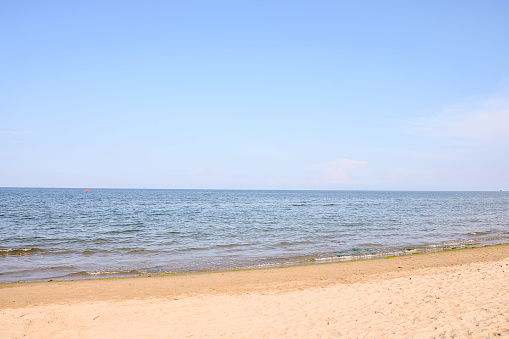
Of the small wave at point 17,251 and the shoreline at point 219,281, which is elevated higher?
the shoreline at point 219,281

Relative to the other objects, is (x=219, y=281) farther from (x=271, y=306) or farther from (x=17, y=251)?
(x=17, y=251)

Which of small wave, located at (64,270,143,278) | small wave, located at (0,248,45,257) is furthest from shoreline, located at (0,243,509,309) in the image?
small wave, located at (0,248,45,257)

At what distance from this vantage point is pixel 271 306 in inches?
386

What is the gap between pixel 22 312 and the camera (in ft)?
31.3

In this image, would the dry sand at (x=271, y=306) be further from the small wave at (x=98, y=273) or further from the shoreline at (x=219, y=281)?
the small wave at (x=98, y=273)

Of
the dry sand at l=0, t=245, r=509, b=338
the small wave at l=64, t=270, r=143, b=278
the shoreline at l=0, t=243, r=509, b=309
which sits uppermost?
the dry sand at l=0, t=245, r=509, b=338

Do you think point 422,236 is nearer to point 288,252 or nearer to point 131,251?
point 288,252

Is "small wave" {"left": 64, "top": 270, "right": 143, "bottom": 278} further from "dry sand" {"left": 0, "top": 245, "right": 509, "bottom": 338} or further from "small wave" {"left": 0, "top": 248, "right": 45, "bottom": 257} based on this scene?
"small wave" {"left": 0, "top": 248, "right": 45, "bottom": 257}

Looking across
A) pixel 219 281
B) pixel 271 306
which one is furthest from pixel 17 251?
pixel 271 306

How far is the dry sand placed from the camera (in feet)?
25.6

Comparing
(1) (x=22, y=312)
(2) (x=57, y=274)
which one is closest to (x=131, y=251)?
(2) (x=57, y=274)

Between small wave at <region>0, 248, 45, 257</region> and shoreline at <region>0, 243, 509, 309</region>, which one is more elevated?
shoreline at <region>0, 243, 509, 309</region>

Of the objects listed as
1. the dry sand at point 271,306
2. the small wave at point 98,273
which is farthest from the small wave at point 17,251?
the dry sand at point 271,306

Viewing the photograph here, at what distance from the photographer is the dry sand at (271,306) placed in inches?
308
